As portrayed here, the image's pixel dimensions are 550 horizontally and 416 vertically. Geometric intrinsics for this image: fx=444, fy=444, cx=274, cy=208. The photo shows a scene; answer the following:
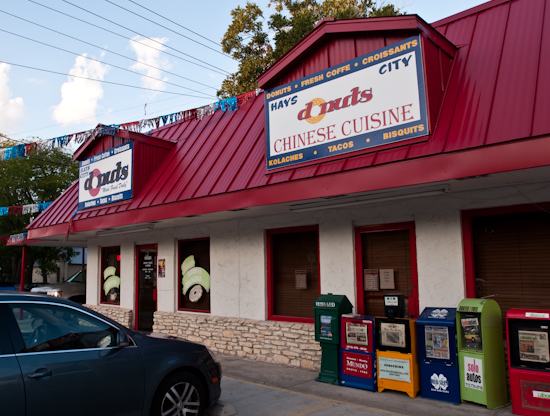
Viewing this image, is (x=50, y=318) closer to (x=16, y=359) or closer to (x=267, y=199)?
(x=16, y=359)

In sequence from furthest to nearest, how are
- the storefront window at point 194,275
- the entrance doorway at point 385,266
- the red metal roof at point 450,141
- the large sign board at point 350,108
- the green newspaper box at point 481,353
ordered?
the storefront window at point 194,275
the entrance doorway at point 385,266
the large sign board at point 350,108
the green newspaper box at point 481,353
the red metal roof at point 450,141

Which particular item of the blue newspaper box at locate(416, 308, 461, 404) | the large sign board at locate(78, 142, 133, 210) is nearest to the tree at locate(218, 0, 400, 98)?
the large sign board at locate(78, 142, 133, 210)

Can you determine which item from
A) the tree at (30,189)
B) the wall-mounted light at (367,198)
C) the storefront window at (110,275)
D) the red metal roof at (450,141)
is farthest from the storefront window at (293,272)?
the tree at (30,189)

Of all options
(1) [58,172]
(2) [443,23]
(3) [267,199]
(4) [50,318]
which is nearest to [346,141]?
(3) [267,199]

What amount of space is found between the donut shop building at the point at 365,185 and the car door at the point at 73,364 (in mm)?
3602

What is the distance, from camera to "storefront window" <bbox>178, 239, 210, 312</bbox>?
10438 mm

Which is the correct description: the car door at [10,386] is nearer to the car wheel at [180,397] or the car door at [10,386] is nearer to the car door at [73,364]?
the car door at [73,364]

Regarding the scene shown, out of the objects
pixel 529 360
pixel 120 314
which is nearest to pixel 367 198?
pixel 529 360

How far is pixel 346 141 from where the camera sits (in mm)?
6797

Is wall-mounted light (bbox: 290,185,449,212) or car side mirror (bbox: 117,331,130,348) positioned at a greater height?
wall-mounted light (bbox: 290,185,449,212)

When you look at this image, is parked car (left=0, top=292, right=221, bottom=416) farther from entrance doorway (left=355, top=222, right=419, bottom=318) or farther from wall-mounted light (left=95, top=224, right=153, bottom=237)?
wall-mounted light (left=95, top=224, right=153, bottom=237)

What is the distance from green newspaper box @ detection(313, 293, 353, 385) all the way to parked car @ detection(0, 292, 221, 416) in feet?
7.84

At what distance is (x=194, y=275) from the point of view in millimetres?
10742

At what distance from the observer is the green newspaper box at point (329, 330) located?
6.82 metres
